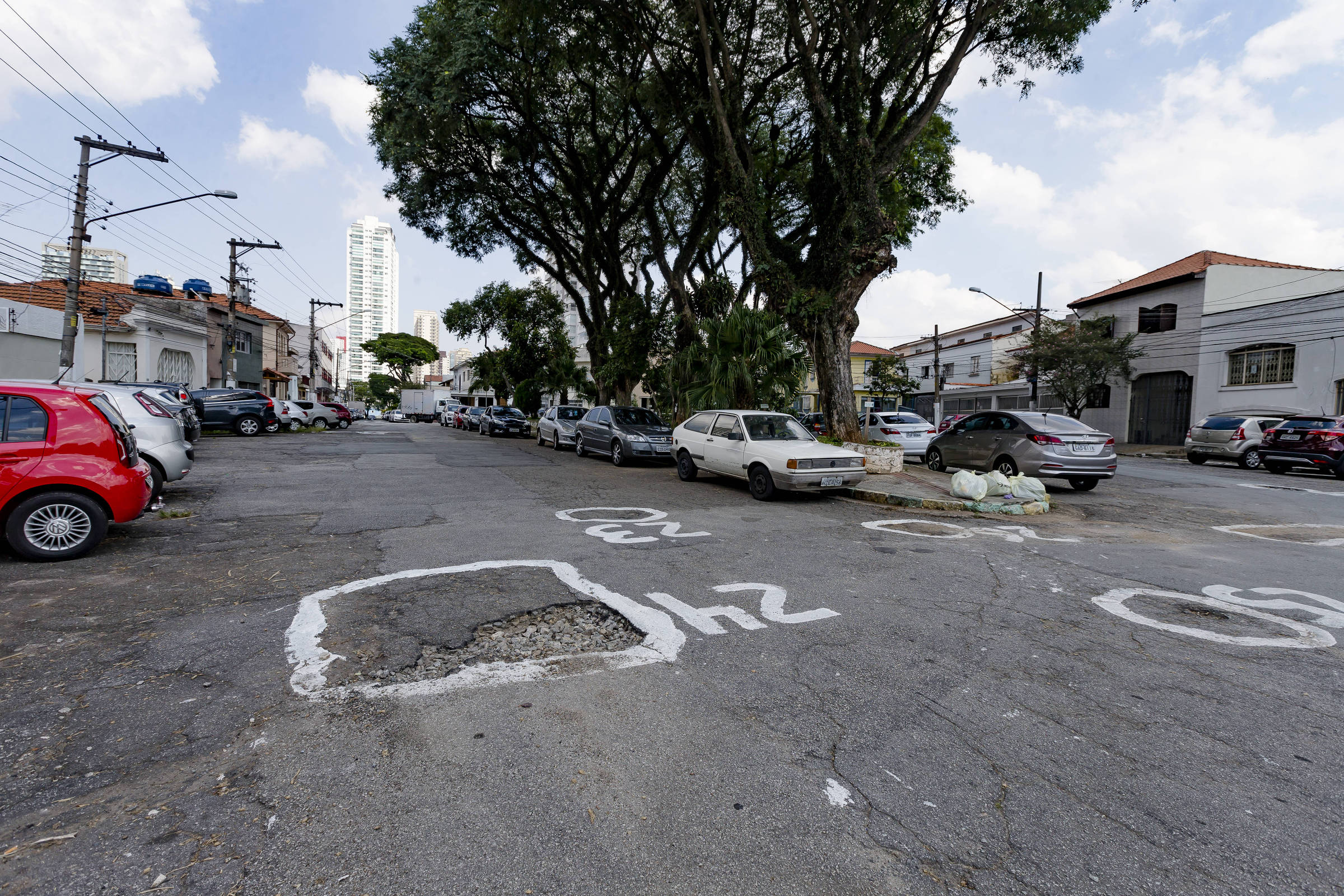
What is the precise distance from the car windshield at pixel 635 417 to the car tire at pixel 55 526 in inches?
467

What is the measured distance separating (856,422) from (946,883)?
42.9 feet

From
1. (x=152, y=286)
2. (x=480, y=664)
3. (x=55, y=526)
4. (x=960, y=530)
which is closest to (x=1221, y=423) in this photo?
(x=960, y=530)

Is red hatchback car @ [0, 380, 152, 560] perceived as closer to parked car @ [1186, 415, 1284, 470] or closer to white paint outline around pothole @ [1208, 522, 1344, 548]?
white paint outline around pothole @ [1208, 522, 1344, 548]

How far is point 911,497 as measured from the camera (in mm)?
10352

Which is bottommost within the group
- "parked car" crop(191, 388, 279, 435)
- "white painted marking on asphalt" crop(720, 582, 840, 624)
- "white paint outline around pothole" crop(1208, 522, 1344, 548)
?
"white painted marking on asphalt" crop(720, 582, 840, 624)

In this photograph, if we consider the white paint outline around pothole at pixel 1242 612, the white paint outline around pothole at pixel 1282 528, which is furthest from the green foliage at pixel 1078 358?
the white paint outline around pothole at pixel 1242 612

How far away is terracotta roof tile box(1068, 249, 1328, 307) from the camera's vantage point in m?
29.0

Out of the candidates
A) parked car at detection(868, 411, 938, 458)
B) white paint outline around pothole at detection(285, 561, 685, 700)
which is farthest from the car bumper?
parked car at detection(868, 411, 938, 458)

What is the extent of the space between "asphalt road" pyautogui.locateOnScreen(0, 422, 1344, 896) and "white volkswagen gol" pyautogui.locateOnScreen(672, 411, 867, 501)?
372cm

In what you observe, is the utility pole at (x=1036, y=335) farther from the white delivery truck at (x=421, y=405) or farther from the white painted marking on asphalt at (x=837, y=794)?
the white delivery truck at (x=421, y=405)

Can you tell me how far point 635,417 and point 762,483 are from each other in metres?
7.54

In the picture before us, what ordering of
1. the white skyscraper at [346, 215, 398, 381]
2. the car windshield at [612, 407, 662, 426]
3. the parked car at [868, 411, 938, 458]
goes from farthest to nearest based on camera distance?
1. the white skyscraper at [346, 215, 398, 381]
2. the parked car at [868, 411, 938, 458]
3. the car windshield at [612, 407, 662, 426]

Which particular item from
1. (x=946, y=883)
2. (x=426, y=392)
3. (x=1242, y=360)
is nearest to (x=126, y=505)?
(x=946, y=883)

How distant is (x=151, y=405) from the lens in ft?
30.9
